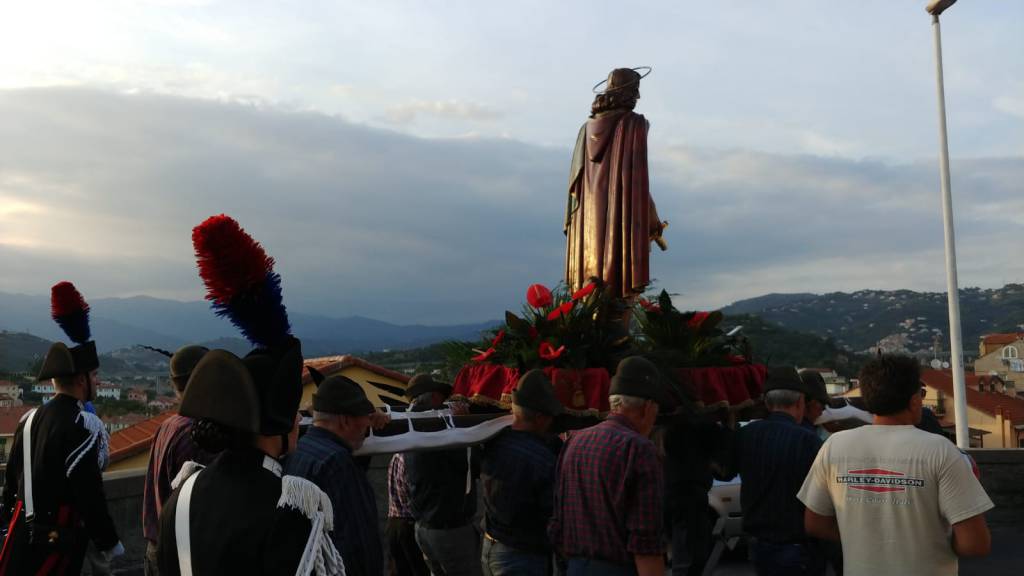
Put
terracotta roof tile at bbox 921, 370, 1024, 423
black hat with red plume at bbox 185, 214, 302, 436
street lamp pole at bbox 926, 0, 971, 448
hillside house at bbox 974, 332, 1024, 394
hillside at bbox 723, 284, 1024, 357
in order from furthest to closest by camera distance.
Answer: hillside at bbox 723, 284, 1024, 357
hillside house at bbox 974, 332, 1024, 394
terracotta roof tile at bbox 921, 370, 1024, 423
street lamp pole at bbox 926, 0, 971, 448
black hat with red plume at bbox 185, 214, 302, 436

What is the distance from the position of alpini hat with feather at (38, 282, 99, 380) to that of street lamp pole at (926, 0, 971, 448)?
38.7ft

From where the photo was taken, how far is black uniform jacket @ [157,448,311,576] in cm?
262

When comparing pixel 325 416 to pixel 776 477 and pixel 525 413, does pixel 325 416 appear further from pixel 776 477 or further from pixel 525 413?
pixel 776 477

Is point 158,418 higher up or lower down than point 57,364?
lower down

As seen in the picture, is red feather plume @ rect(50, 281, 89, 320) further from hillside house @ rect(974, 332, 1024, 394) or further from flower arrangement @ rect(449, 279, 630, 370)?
hillside house @ rect(974, 332, 1024, 394)

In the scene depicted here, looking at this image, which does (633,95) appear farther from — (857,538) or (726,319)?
(857,538)

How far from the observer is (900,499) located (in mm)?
3711

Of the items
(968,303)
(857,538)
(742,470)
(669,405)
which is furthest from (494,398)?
(968,303)

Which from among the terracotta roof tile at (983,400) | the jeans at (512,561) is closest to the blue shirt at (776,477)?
the jeans at (512,561)

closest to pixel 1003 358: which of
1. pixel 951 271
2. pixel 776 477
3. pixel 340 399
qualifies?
pixel 951 271

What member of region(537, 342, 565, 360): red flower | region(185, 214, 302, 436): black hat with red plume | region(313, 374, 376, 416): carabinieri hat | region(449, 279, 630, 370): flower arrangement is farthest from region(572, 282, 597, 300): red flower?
region(185, 214, 302, 436): black hat with red plume

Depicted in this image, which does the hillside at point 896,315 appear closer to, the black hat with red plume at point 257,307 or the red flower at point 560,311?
the red flower at point 560,311

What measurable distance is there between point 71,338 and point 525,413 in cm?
334

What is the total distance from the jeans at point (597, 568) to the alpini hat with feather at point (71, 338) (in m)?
3.48
